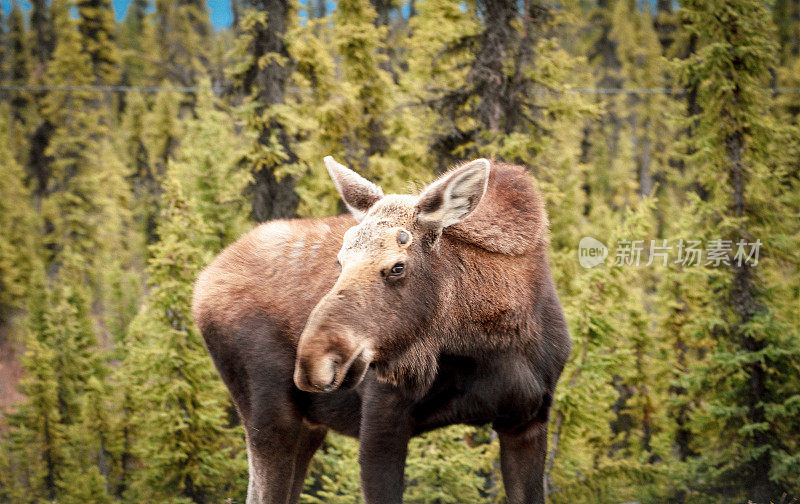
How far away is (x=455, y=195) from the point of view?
411 cm

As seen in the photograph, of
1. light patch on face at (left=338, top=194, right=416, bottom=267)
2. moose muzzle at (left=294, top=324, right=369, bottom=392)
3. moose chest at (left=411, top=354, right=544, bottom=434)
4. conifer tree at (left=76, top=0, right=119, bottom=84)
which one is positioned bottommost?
moose chest at (left=411, top=354, right=544, bottom=434)

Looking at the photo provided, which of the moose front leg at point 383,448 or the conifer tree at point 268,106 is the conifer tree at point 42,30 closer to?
the conifer tree at point 268,106

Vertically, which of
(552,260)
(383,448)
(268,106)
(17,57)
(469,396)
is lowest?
(552,260)

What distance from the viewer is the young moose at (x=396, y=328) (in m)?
3.91

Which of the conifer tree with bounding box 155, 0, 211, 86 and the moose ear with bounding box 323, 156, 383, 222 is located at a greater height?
the conifer tree with bounding box 155, 0, 211, 86

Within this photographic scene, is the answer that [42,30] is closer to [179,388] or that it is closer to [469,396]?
[179,388]

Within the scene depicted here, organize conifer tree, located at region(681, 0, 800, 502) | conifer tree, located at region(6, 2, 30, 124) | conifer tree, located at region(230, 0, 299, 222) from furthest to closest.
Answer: conifer tree, located at region(6, 2, 30, 124) < conifer tree, located at region(230, 0, 299, 222) < conifer tree, located at region(681, 0, 800, 502)

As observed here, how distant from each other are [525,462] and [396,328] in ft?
5.16

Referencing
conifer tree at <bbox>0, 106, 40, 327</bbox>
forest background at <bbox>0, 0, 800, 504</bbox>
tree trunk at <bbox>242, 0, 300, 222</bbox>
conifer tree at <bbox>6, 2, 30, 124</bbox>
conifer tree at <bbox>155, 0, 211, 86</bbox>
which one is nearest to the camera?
forest background at <bbox>0, 0, 800, 504</bbox>

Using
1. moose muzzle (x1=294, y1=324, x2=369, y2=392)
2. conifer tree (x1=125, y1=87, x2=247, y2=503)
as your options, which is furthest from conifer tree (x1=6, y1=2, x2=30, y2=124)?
moose muzzle (x1=294, y1=324, x2=369, y2=392)

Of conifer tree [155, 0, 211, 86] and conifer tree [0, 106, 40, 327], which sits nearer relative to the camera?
conifer tree [0, 106, 40, 327]

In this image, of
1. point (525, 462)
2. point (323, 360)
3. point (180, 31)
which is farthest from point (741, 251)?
point (180, 31)

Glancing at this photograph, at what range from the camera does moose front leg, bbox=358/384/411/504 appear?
171 inches

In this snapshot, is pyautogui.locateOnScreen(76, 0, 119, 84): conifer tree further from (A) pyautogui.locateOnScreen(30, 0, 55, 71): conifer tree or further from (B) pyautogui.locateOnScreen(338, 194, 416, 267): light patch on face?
(B) pyautogui.locateOnScreen(338, 194, 416, 267): light patch on face
